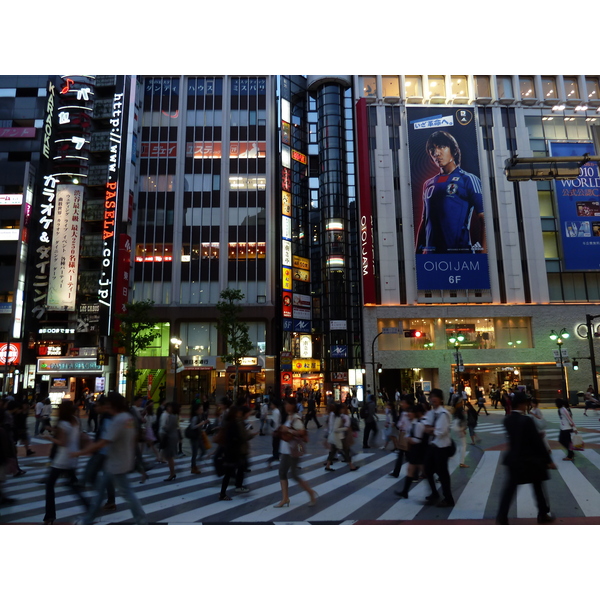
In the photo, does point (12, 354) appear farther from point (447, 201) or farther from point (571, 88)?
point (571, 88)

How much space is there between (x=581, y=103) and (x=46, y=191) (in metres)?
57.7

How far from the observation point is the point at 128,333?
36.8 meters

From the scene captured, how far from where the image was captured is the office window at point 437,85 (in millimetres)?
50328

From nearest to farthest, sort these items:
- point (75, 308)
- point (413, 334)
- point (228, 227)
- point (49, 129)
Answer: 1. point (413, 334)
2. point (75, 308)
3. point (49, 129)
4. point (228, 227)

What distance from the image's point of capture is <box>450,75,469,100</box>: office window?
50312 millimetres

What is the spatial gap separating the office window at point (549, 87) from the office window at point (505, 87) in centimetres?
396

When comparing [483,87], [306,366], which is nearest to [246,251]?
[306,366]

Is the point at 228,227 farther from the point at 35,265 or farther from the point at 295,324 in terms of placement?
the point at 35,265

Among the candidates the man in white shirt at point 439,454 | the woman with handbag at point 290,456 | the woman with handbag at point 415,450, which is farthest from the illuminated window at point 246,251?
the man in white shirt at point 439,454

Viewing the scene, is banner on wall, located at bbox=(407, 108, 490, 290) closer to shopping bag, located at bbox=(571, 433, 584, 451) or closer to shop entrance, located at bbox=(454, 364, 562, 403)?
shop entrance, located at bbox=(454, 364, 562, 403)

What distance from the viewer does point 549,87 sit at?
51094 mm

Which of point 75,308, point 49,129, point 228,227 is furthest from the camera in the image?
point 228,227

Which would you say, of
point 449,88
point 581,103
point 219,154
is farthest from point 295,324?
point 581,103

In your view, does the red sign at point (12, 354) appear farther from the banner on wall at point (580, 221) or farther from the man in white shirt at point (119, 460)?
the banner on wall at point (580, 221)
